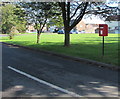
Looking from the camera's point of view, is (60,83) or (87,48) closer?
(60,83)

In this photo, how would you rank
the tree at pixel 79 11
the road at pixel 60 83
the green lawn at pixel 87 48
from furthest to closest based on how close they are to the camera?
the tree at pixel 79 11 → the green lawn at pixel 87 48 → the road at pixel 60 83

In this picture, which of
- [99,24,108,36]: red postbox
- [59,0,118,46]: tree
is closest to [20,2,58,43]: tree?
[59,0,118,46]: tree

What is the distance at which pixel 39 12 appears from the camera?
18.1 metres

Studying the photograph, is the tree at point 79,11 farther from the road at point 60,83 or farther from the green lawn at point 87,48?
the road at point 60,83

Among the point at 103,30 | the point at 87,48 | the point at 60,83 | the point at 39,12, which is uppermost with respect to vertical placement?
the point at 39,12

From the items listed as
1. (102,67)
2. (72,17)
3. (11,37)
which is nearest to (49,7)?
(72,17)

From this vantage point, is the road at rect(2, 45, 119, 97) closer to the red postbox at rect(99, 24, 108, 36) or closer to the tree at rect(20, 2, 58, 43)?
the red postbox at rect(99, 24, 108, 36)

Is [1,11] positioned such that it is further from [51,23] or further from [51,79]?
[51,79]

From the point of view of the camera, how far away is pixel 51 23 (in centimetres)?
1930

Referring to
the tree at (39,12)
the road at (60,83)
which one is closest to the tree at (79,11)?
the tree at (39,12)

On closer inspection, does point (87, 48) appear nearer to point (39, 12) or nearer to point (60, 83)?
point (39, 12)

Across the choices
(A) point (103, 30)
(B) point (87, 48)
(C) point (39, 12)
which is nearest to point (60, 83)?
(A) point (103, 30)

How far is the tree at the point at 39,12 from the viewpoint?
15711 mm

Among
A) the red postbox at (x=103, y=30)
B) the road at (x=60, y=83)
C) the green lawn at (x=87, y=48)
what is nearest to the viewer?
the road at (x=60, y=83)
